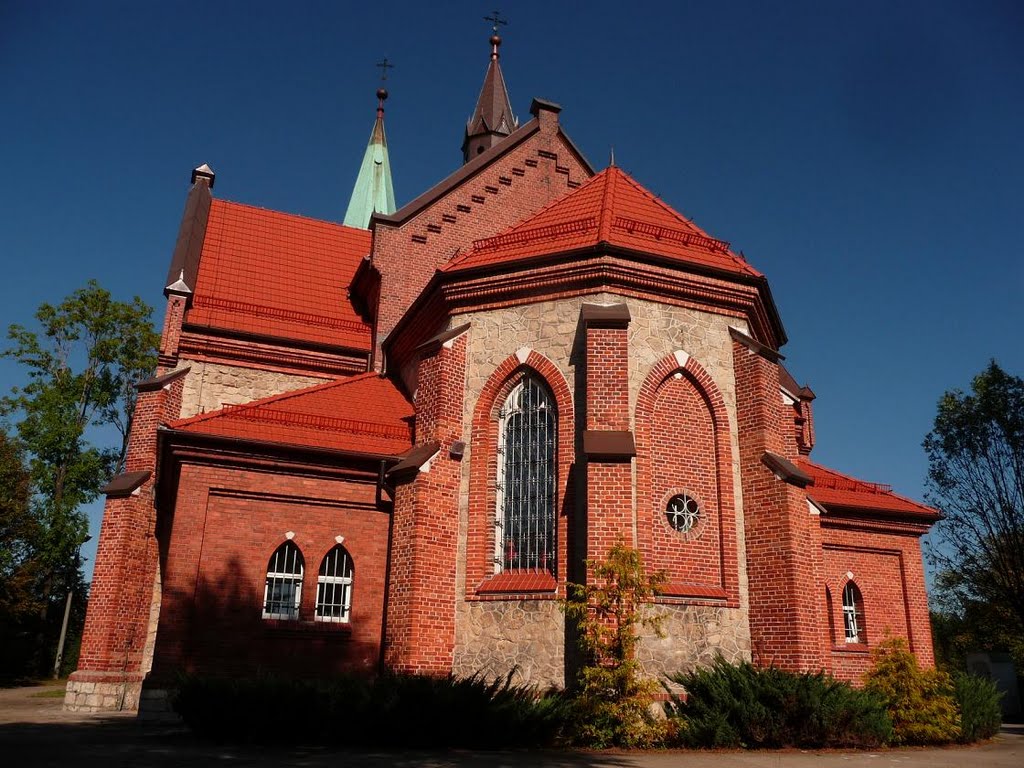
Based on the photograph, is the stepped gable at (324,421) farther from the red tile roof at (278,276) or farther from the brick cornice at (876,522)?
the brick cornice at (876,522)

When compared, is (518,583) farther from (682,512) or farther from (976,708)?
(976,708)

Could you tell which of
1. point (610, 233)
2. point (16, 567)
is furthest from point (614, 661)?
point (16, 567)

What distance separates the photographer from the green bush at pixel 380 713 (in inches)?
Result: 405

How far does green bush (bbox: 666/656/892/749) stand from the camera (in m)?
11.2

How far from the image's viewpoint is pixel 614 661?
11.4 m

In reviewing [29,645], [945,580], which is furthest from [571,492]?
[29,645]

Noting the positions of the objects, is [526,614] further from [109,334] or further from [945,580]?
[109,334]

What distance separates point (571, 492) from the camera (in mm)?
13617

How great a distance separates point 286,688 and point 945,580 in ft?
96.0

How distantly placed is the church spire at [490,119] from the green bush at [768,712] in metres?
22.2

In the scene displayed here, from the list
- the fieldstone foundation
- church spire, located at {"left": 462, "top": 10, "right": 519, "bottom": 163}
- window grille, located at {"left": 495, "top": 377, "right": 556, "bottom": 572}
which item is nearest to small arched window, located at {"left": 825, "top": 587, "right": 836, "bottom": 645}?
window grille, located at {"left": 495, "top": 377, "right": 556, "bottom": 572}

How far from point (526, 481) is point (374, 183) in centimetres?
2811

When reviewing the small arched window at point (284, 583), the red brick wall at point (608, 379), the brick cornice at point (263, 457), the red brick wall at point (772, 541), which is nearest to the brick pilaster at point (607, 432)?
the red brick wall at point (608, 379)

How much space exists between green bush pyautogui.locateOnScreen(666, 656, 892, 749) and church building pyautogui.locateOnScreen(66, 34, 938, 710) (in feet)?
3.97
